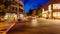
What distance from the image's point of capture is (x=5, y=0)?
1245 inches

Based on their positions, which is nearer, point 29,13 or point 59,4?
point 59,4

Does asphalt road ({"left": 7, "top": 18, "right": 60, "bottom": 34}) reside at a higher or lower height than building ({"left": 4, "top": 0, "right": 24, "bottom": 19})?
lower

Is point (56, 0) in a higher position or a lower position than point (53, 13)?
higher

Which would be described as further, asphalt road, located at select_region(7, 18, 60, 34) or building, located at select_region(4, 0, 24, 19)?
building, located at select_region(4, 0, 24, 19)

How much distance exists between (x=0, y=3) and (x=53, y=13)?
170ft

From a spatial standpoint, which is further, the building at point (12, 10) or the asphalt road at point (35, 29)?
the building at point (12, 10)

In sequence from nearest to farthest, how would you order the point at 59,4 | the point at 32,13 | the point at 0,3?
the point at 0,3 → the point at 59,4 → the point at 32,13

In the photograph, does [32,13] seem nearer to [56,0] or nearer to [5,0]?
[56,0]

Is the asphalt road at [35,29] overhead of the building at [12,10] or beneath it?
beneath

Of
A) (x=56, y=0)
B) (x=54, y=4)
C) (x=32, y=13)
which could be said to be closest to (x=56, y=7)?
(x=54, y=4)

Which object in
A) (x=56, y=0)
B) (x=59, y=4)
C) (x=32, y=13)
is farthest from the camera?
(x=32, y=13)

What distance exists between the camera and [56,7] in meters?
78.2

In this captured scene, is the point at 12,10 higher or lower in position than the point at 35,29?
higher

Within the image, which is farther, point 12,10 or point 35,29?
point 12,10
